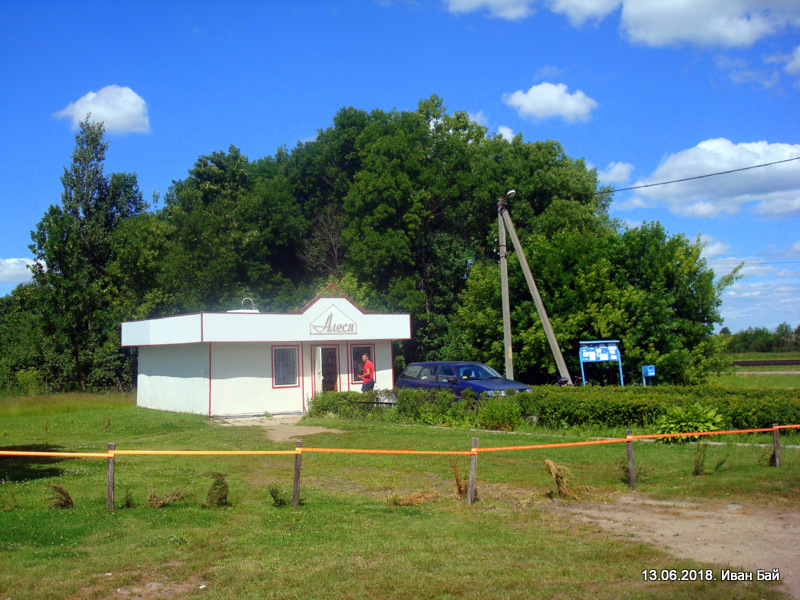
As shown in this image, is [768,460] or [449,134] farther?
[449,134]

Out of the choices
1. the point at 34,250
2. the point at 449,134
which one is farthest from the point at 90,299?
the point at 449,134

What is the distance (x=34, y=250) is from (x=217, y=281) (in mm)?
10360

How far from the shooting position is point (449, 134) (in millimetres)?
45375

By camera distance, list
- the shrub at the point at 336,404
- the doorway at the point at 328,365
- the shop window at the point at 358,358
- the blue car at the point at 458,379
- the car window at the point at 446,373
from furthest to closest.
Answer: the shop window at the point at 358,358
the doorway at the point at 328,365
the shrub at the point at 336,404
the car window at the point at 446,373
the blue car at the point at 458,379

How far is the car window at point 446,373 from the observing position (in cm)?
2014

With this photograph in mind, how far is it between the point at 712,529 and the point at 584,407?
847 centimetres

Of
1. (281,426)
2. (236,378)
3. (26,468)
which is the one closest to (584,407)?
(281,426)

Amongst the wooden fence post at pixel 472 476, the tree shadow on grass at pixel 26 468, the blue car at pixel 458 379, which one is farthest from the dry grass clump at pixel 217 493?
the blue car at pixel 458 379

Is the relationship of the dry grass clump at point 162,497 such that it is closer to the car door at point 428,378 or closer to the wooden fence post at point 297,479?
the wooden fence post at point 297,479

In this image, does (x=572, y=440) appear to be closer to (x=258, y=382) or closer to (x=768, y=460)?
(x=768, y=460)

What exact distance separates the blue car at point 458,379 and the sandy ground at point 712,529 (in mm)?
9073

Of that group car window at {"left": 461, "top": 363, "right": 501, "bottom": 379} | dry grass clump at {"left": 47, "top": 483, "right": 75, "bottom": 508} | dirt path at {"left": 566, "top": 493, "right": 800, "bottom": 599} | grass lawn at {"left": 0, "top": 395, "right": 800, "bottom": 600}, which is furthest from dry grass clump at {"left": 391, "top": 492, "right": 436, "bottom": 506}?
car window at {"left": 461, "top": 363, "right": 501, "bottom": 379}

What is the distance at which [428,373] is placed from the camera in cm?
2106

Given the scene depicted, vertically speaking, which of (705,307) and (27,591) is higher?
(705,307)
